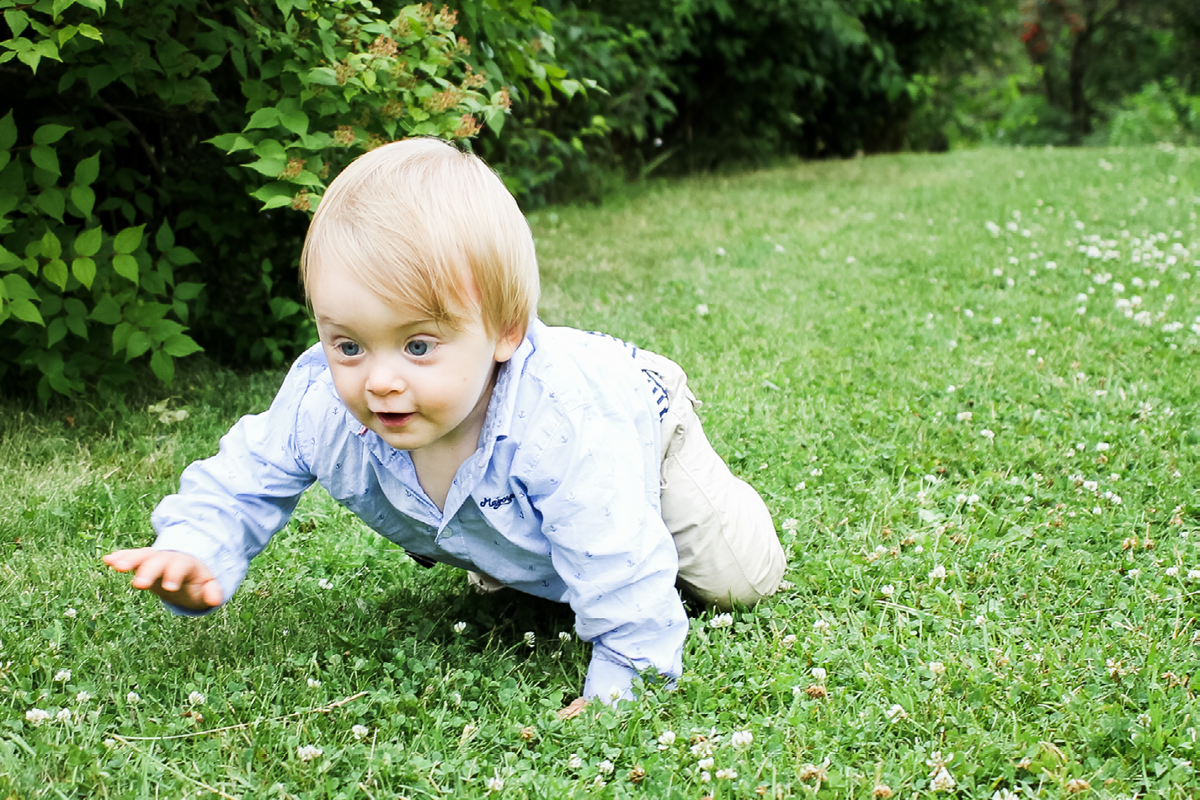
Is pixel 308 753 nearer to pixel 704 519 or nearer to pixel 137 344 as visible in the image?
pixel 704 519

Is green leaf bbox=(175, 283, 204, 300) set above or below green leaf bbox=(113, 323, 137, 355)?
above

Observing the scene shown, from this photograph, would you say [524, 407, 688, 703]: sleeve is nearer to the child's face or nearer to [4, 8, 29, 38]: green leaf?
the child's face

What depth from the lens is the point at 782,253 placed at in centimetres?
671

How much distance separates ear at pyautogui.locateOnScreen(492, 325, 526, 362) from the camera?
1.99 meters

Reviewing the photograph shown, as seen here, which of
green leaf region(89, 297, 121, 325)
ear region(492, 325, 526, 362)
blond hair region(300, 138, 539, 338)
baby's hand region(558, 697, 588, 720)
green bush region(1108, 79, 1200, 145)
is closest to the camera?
blond hair region(300, 138, 539, 338)

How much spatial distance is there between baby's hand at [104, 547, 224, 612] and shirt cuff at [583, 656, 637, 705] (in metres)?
0.81

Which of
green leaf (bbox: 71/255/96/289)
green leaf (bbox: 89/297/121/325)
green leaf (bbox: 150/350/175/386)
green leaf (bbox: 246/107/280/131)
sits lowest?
green leaf (bbox: 150/350/175/386)

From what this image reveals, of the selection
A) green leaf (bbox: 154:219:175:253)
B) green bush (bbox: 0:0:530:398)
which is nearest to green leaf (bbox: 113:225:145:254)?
green bush (bbox: 0:0:530:398)

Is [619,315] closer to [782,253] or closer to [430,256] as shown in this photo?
[782,253]

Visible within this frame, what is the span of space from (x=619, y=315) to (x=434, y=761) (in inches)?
138

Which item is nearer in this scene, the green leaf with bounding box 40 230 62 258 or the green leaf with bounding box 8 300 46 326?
the green leaf with bounding box 8 300 46 326

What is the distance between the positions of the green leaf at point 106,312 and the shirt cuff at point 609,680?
247cm

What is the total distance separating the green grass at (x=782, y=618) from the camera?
193 centimetres

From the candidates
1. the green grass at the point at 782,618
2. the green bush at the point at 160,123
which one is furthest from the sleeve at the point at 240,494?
the green bush at the point at 160,123
